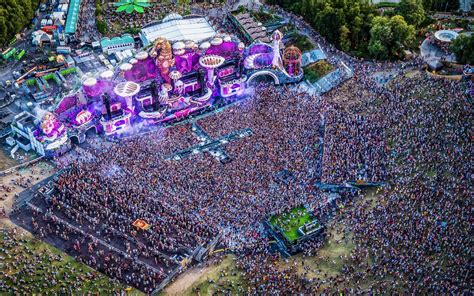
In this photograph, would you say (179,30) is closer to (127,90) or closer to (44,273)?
(127,90)

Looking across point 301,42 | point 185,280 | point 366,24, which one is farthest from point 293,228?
point 366,24

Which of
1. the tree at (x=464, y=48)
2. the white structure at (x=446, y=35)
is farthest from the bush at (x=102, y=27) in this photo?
the tree at (x=464, y=48)

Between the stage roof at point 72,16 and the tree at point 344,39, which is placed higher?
the stage roof at point 72,16

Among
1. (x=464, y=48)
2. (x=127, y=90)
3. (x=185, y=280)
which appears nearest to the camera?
(x=185, y=280)

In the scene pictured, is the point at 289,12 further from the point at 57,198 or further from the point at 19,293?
the point at 19,293

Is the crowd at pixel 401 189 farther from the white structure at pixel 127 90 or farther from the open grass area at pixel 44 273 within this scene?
the white structure at pixel 127 90

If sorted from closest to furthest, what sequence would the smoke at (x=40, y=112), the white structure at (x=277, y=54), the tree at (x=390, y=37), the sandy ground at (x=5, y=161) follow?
the sandy ground at (x=5, y=161)
the smoke at (x=40, y=112)
the white structure at (x=277, y=54)
the tree at (x=390, y=37)

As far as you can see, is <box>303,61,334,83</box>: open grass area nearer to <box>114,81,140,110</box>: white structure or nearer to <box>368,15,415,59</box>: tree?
<box>368,15,415,59</box>: tree
